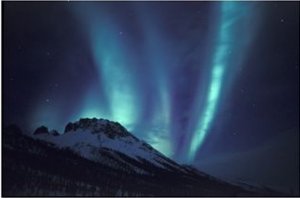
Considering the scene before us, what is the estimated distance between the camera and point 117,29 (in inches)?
232

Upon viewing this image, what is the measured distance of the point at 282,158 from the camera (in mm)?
6203

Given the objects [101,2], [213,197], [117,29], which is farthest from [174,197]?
[101,2]

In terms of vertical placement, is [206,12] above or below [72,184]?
above

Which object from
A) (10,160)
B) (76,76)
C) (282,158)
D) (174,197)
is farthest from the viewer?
(282,158)

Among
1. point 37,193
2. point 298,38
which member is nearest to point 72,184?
point 37,193

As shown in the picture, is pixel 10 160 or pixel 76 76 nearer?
pixel 10 160

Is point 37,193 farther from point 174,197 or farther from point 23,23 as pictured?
point 23,23

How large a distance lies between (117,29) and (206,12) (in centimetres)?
140

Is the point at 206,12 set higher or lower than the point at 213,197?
higher

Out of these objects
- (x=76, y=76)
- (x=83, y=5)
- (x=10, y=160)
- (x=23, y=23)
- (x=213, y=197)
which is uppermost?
(x=83, y=5)

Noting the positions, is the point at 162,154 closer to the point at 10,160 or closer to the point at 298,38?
the point at 10,160

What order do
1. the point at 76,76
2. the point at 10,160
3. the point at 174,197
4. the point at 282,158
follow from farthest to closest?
the point at 282,158, the point at 76,76, the point at 174,197, the point at 10,160

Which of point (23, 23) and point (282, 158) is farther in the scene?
point (282, 158)

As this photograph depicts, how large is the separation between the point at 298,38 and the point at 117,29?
117 inches
